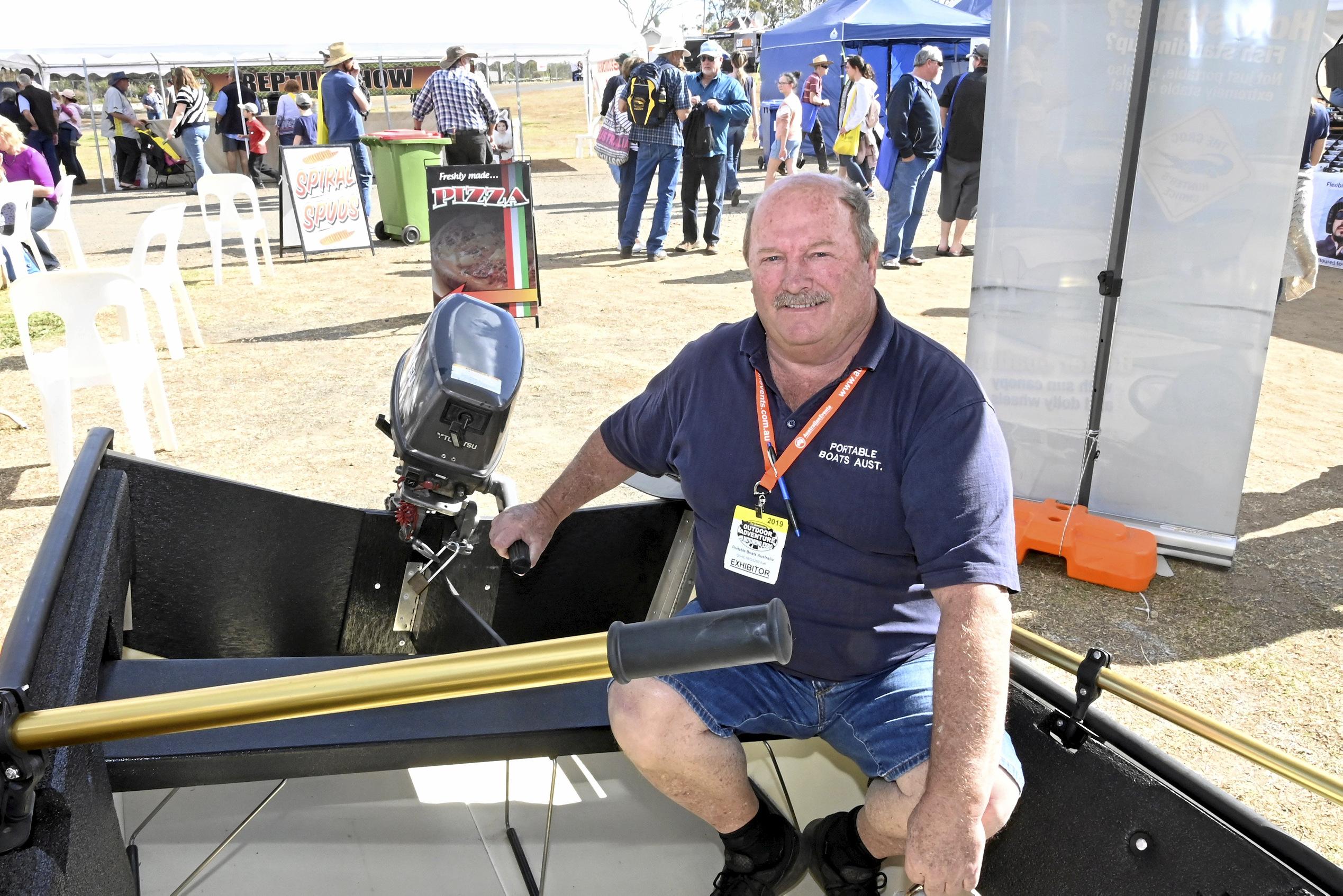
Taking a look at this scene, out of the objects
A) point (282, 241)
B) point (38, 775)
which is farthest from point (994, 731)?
point (282, 241)

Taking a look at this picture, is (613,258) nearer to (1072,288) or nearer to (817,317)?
(1072,288)

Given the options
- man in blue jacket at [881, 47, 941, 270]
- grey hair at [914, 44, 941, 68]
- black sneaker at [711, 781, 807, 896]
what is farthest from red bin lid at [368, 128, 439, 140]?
black sneaker at [711, 781, 807, 896]

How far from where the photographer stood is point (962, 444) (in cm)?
175

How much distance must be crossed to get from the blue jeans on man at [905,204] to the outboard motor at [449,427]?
23.0 ft

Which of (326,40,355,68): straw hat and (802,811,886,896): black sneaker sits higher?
(326,40,355,68): straw hat

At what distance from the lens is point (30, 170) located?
811 cm

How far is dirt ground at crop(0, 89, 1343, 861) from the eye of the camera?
10.6 ft

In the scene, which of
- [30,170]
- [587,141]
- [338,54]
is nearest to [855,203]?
[30,170]

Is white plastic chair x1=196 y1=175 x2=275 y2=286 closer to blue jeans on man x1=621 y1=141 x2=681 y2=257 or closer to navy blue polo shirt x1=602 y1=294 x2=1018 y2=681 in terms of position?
blue jeans on man x1=621 y1=141 x2=681 y2=257

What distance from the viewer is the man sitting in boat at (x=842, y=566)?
5.39ft

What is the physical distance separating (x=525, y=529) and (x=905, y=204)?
7463 mm

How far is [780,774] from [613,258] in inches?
313

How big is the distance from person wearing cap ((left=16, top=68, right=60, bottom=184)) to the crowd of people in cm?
777

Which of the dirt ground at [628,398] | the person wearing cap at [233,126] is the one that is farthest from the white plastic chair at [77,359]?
the person wearing cap at [233,126]
